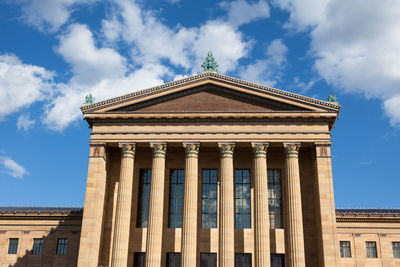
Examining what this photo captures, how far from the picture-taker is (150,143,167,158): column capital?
41.4 metres

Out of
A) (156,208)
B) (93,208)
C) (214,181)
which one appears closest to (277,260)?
(214,181)

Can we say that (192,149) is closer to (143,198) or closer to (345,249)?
(143,198)

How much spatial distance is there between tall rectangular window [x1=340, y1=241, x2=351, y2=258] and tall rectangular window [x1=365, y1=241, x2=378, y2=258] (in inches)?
78.4

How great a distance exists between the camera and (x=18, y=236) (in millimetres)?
48594

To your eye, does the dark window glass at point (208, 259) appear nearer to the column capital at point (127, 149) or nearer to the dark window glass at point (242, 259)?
the dark window glass at point (242, 259)

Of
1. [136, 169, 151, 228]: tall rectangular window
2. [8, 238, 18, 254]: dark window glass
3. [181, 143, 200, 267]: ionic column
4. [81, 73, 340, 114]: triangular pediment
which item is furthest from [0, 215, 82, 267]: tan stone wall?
[181, 143, 200, 267]: ionic column

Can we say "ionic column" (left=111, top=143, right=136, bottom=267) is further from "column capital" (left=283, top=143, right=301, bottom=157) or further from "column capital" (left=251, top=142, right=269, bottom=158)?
"column capital" (left=283, top=143, right=301, bottom=157)

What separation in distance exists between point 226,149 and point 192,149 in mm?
3307

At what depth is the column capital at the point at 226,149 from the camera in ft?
134

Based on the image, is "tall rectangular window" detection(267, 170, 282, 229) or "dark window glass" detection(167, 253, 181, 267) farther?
"tall rectangular window" detection(267, 170, 282, 229)

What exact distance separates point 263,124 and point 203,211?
415 inches

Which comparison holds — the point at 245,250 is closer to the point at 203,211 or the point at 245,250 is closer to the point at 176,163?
the point at 203,211

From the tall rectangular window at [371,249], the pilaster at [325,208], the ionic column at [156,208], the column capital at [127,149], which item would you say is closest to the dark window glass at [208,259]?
the ionic column at [156,208]

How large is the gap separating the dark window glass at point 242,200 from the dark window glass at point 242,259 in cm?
265
